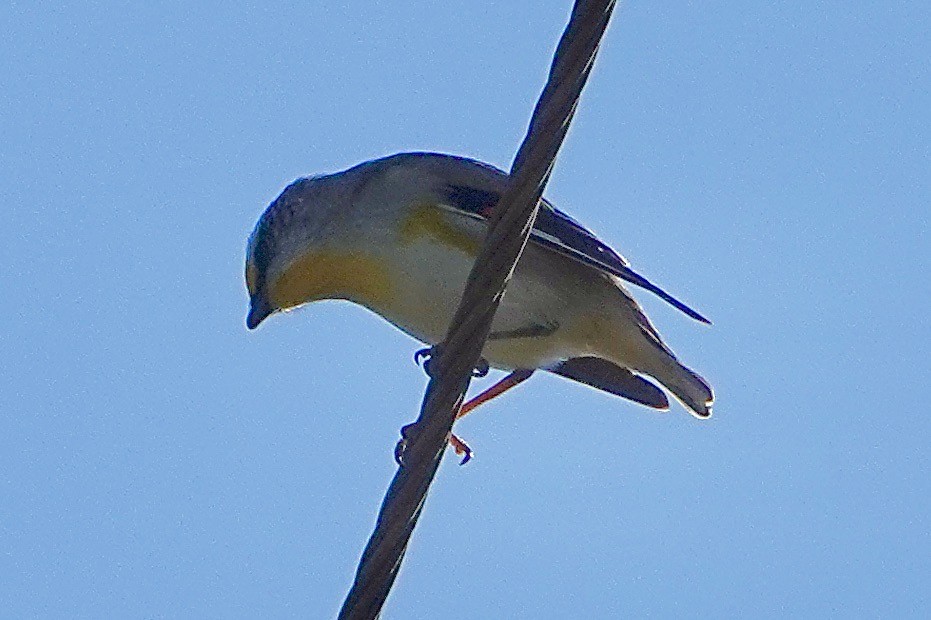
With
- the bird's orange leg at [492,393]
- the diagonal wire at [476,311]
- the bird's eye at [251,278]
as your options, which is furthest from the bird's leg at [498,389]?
the diagonal wire at [476,311]

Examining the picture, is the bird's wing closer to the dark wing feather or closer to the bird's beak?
the dark wing feather

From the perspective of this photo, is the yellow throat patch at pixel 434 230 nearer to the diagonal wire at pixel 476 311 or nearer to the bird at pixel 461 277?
the bird at pixel 461 277

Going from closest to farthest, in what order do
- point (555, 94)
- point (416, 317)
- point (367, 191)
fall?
point (555, 94) → point (416, 317) → point (367, 191)

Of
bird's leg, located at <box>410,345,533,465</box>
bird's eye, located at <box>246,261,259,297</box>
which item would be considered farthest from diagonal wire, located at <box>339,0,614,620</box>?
bird's eye, located at <box>246,261,259,297</box>

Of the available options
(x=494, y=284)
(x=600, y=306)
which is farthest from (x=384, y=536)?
(x=600, y=306)

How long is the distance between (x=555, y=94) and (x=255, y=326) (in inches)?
193

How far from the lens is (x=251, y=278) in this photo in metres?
7.97

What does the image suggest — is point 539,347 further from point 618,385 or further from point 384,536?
point 384,536

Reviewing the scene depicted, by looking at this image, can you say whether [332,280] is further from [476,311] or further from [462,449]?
[476,311]

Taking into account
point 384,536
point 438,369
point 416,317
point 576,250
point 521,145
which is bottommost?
point 384,536

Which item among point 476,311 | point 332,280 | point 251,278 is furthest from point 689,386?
point 476,311

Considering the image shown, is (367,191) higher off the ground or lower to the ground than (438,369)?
higher

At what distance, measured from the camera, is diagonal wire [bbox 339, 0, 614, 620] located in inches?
120

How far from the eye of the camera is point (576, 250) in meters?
6.97
